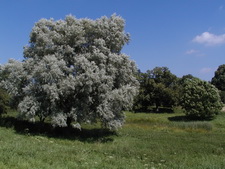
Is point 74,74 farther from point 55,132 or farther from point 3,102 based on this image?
point 3,102

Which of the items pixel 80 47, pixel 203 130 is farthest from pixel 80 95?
pixel 203 130

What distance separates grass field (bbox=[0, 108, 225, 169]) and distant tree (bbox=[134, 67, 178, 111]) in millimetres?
10824

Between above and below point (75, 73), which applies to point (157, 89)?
above

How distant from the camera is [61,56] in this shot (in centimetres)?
1938

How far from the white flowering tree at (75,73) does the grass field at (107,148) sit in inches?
65.6

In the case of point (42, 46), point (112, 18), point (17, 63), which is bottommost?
point (17, 63)

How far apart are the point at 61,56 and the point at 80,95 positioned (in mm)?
3343

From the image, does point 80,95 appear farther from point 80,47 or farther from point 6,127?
point 6,127

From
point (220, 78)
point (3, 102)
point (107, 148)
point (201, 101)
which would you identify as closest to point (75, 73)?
point (107, 148)

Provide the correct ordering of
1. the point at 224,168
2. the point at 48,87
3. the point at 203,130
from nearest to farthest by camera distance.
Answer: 1. the point at 224,168
2. the point at 48,87
3. the point at 203,130

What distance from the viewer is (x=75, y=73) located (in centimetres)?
1928

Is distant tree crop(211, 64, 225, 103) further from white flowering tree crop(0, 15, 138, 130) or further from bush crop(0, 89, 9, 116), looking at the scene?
bush crop(0, 89, 9, 116)

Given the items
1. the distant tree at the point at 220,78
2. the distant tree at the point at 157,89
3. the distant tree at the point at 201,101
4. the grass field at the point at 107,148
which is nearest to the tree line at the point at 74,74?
the grass field at the point at 107,148

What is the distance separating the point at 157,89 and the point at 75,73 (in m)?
41.6
